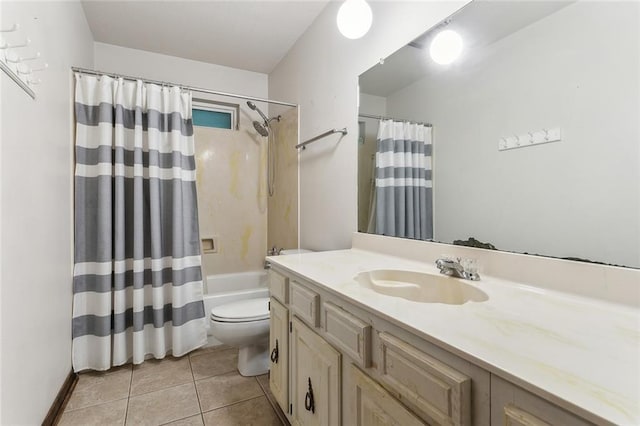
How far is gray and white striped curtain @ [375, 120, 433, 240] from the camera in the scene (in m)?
1.37

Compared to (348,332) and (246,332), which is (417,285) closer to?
(348,332)

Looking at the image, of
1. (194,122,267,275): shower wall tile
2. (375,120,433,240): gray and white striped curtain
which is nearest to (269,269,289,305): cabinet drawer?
(375,120,433,240): gray and white striped curtain

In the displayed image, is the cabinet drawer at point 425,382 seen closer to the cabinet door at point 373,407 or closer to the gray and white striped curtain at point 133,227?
the cabinet door at point 373,407

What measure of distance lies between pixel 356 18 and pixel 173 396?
2284 mm

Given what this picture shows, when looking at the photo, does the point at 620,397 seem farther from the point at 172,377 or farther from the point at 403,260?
the point at 172,377

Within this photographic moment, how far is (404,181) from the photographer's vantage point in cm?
151

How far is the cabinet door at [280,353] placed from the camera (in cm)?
130

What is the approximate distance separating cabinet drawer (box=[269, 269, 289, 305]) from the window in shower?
2147mm

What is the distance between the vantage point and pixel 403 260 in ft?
4.55

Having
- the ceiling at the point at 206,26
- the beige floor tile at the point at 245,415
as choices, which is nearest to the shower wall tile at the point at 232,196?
the ceiling at the point at 206,26

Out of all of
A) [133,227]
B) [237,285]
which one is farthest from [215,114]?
[237,285]

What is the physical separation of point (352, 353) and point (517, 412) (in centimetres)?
45

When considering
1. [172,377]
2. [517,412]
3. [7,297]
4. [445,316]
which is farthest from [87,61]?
[517,412]

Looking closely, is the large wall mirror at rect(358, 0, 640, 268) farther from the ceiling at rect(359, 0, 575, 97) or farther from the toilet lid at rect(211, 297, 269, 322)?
the toilet lid at rect(211, 297, 269, 322)
